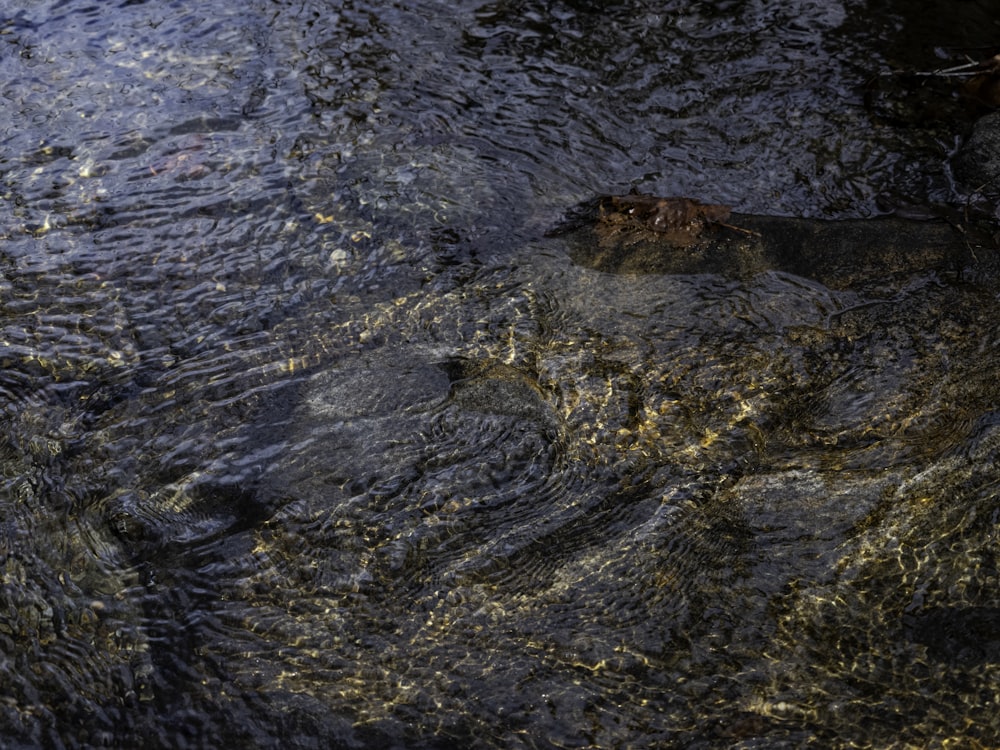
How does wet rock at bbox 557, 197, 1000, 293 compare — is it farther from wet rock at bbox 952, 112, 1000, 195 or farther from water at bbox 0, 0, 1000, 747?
wet rock at bbox 952, 112, 1000, 195

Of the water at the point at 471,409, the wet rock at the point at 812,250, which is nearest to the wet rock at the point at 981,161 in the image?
the water at the point at 471,409

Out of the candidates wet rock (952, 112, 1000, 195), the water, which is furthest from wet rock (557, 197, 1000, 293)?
wet rock (952, 112, 1000, 195)

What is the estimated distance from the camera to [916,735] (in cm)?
323

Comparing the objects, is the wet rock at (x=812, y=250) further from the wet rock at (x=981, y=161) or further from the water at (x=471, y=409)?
the wet rock at (x=981, y=161)

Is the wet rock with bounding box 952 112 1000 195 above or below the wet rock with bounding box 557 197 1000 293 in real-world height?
above

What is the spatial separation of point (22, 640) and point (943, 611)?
3.73 meters

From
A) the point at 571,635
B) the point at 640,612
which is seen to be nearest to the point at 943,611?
the point at 640,612

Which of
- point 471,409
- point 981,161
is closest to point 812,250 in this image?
point 981,161

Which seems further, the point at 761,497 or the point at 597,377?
the point at 597,377

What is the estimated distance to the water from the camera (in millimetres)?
3525

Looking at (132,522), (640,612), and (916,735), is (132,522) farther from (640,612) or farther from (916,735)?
(916,735)

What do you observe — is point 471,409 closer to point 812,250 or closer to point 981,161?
point 812,250

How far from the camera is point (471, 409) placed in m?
4.61

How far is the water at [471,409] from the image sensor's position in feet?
11.6
